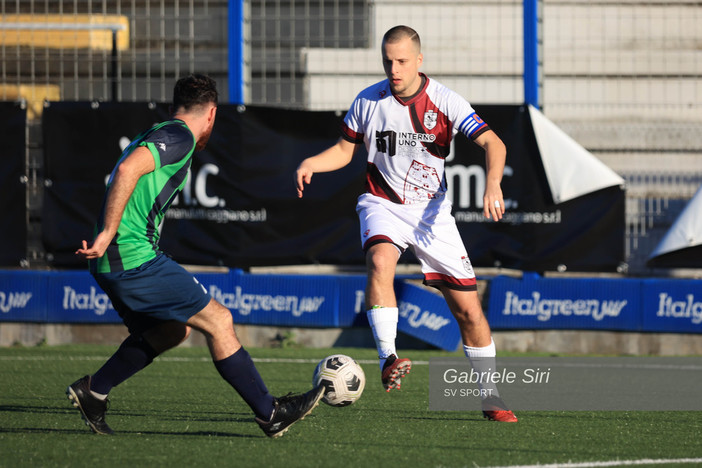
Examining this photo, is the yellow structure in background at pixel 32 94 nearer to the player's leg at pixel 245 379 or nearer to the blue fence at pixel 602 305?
the blue fence at pixel 602 305

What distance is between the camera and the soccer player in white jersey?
5457 mm

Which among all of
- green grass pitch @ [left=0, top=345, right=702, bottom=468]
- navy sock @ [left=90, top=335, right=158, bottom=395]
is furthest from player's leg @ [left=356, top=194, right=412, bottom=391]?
navy sock @ [left=90, top=335, right=158, bottom=395]

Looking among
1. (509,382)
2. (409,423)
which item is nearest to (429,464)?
(409,423)

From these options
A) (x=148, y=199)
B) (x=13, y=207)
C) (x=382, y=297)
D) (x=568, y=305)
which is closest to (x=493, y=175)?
(x=382, y=297)

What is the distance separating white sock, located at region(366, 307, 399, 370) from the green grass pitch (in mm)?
410

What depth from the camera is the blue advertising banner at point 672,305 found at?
33.4 ft

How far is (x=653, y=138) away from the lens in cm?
1070

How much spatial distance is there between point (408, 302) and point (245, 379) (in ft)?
18.6

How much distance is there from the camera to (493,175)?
5.41 meters

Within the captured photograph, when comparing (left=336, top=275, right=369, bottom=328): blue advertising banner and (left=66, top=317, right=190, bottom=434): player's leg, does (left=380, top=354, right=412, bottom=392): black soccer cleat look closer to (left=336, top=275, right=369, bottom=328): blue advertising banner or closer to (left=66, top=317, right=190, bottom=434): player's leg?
(left=66, top=317, right=190, bottom=434): player's leg

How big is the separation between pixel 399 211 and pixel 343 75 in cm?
590

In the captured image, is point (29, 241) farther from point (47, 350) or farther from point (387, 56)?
point (387, 56)

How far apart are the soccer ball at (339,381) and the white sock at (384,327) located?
179 millimetres

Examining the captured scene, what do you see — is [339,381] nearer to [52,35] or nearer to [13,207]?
[13,207]
